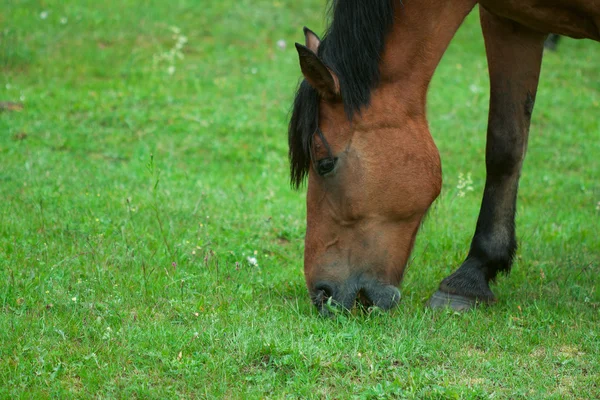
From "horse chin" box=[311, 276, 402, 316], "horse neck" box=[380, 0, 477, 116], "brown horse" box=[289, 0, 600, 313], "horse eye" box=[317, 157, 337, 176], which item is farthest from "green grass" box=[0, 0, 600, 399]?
"horse neck" box=[380, 0, 477, 116]

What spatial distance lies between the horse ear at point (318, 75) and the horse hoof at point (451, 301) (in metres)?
1.43

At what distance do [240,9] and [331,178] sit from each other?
32.6ft

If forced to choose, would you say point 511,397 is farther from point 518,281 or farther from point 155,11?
point 155,11

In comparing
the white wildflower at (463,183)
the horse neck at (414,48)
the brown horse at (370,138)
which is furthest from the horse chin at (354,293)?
the white wildflower at (463,183)

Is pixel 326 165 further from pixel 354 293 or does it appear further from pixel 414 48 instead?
pixel 414 48

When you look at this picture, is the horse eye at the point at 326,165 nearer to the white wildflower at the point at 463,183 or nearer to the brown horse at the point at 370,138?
the brown horse at the point at 370,138

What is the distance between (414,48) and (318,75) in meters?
0.60

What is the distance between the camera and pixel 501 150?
4844 mm

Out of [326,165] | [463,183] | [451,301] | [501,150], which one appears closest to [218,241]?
[326,165]

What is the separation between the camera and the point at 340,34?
4.02m

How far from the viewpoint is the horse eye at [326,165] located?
4.02 meters

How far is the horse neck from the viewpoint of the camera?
160 inches

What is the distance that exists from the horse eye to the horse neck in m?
0.49

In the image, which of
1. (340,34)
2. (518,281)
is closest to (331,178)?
(340,34)
